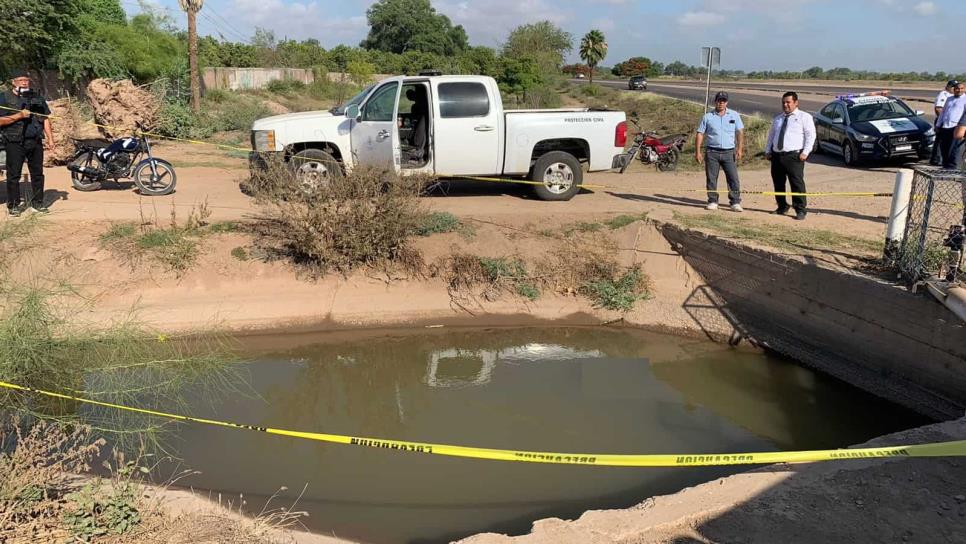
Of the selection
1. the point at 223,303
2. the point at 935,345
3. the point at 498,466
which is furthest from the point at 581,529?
the point at 223,303

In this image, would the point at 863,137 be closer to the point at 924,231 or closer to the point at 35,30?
the point at 924,231

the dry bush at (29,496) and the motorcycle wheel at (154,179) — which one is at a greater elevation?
the motorcycle wheel at (154,179)

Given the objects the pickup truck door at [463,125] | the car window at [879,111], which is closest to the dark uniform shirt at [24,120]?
the pickup truck door at [463,125]

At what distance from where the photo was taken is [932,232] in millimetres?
6824

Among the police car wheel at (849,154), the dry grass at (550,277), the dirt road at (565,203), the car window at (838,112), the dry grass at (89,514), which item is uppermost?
the car window at (838,112)

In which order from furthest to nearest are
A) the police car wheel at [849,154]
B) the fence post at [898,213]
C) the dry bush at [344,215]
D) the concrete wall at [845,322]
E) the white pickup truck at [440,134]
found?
the police car wheel at [849,154], the white pickup truck at [440,134], the dry bush at [344,215], the fence post at [898,213], the concrete wall at [845,322]

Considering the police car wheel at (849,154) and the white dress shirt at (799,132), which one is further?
the police car wheel at (849,154)

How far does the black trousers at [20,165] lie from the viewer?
29.6ft

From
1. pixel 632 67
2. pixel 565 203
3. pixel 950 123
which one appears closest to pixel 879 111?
pixel 950 123

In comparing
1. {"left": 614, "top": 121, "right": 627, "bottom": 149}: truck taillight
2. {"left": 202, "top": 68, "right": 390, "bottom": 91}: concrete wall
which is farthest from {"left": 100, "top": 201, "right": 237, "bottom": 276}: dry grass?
{"left": 202, "top": 68, "right": 390, "bottom": 91}: concrete wall

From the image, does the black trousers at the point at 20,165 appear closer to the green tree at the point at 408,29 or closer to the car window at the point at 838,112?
the car window at the point at 838,112

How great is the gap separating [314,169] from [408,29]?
69652 millimetres

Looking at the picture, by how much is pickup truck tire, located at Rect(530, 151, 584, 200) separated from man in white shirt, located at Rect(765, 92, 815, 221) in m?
2.96

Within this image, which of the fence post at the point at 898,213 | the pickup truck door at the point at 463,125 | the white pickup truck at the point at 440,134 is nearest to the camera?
the fence post at the point at 898,213
